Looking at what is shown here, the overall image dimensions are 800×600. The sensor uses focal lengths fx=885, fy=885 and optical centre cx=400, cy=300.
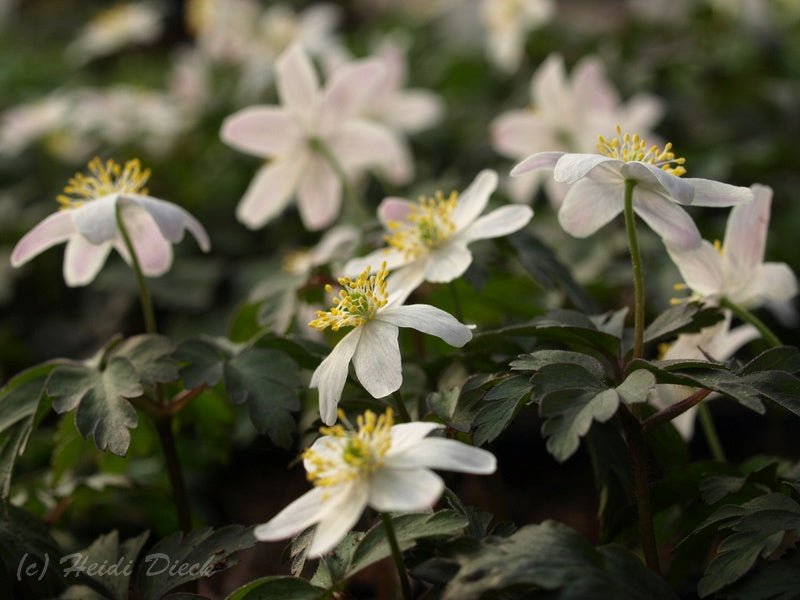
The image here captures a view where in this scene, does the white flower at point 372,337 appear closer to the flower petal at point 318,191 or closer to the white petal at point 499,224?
the white petal at point 499,224

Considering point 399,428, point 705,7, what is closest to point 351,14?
point 705,7

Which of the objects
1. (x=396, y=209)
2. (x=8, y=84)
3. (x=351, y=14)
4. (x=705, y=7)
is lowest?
(x=351, y=14)

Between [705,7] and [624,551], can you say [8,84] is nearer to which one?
[705,7]

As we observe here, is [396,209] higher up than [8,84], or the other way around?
[396,209]

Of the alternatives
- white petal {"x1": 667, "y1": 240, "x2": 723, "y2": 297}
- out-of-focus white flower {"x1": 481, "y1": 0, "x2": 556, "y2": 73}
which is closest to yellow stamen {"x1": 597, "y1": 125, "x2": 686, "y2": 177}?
white petal {"x1": 667, "y1": 240, "x2": 723, "y2": 297}

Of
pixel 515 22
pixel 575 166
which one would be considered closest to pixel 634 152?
pixel 575 166

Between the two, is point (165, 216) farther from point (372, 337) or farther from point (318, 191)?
point (318, 191)
